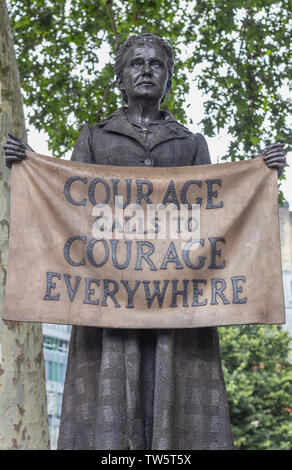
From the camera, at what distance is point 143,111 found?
488 cm

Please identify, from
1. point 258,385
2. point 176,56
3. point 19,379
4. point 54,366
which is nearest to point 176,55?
point 176,56

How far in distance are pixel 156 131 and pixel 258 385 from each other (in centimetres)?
1971

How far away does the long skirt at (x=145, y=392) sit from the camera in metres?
4.02

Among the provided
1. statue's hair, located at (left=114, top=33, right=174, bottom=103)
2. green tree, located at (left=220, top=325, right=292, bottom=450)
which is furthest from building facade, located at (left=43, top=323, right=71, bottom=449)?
statue's hair, located at (left=114, top=33, right=174, bottom=103)

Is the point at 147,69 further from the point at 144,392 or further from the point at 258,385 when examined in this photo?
the point at 258,385

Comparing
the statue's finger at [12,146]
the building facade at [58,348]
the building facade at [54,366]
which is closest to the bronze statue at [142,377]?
the statue's finger at [12,146]

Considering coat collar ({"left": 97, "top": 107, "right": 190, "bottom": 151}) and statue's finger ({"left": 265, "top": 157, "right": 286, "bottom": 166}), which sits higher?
coat collar ({"left": 97, "top": 107, "right": 190, "bottom": 151})

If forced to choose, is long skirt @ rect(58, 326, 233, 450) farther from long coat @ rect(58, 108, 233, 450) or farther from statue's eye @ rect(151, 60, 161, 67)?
statue's eye @ rect(151, 60, 161, 67)

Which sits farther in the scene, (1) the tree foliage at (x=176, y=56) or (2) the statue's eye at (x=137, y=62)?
(1) the tree foliage at (x=176, y=56)

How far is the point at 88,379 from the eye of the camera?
169 inches

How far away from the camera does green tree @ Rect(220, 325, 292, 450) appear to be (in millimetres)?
22391

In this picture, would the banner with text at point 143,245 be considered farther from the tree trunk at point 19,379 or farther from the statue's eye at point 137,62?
the tree trunk at point 19,379

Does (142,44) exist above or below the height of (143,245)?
above

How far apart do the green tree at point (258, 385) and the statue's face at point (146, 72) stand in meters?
17.7
